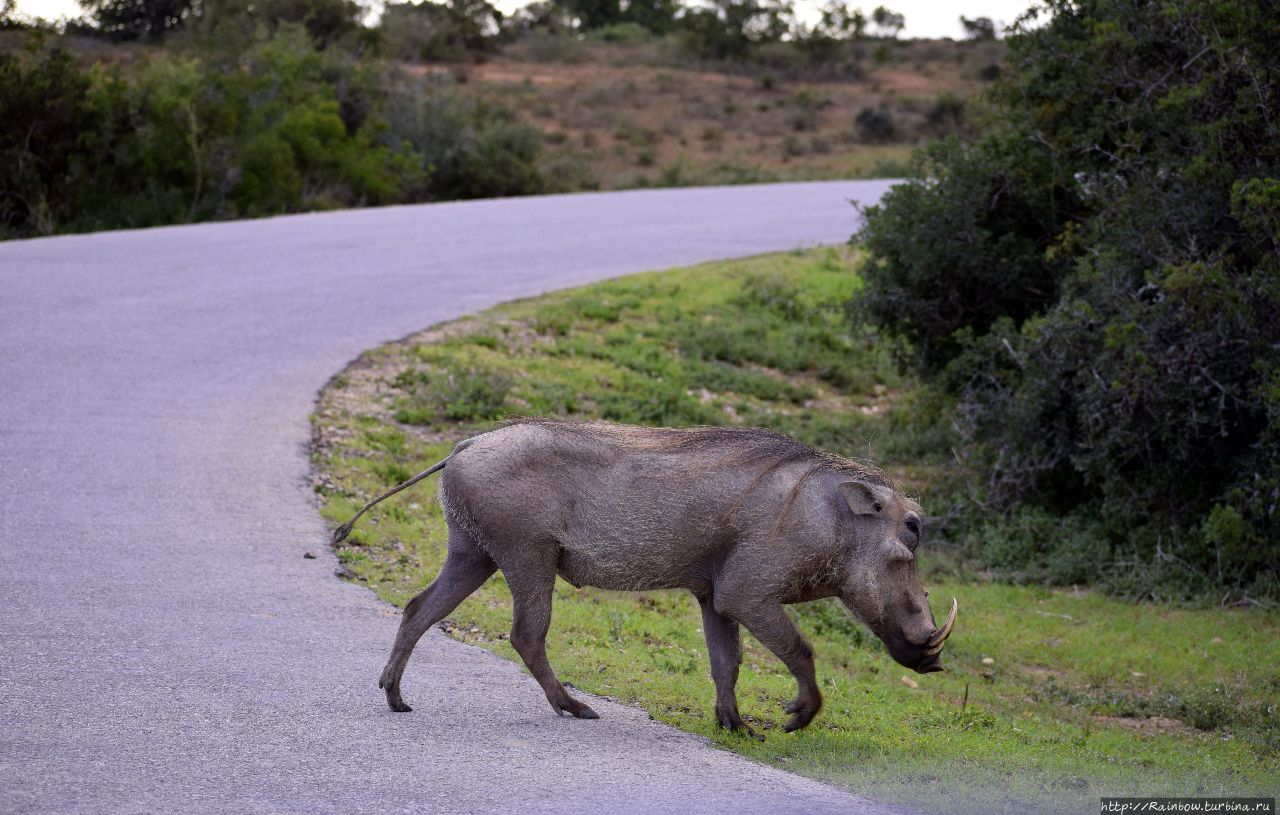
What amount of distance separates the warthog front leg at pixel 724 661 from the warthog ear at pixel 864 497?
706mm

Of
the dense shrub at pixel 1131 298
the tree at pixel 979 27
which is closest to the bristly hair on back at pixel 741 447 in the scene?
the dense shrub at pixel 1131 298

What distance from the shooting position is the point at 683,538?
18.0 feet

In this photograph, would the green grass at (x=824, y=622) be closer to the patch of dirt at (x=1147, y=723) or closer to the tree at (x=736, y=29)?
the patch of dirt at (x=1147, y=723)

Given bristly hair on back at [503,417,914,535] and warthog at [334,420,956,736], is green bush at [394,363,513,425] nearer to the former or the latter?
bristly hair on back at [503,417,914,535]

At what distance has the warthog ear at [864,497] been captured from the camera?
5.53m

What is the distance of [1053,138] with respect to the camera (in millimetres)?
11648

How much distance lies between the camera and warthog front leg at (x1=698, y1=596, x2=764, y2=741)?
219 inches

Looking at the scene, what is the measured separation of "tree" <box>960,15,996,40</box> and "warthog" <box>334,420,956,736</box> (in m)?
59.0

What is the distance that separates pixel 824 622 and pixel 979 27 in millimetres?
56927

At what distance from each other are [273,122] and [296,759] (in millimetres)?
17490

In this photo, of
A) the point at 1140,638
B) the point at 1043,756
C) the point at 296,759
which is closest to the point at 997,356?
the point at 1140,638

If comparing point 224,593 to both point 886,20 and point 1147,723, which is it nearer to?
point 1147,723

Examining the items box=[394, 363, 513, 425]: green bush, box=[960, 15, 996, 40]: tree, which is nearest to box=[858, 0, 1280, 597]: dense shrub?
box=[394, 363, 513, 425]: green bush

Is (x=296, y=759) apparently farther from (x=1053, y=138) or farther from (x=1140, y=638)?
(x=1053, y=138)
